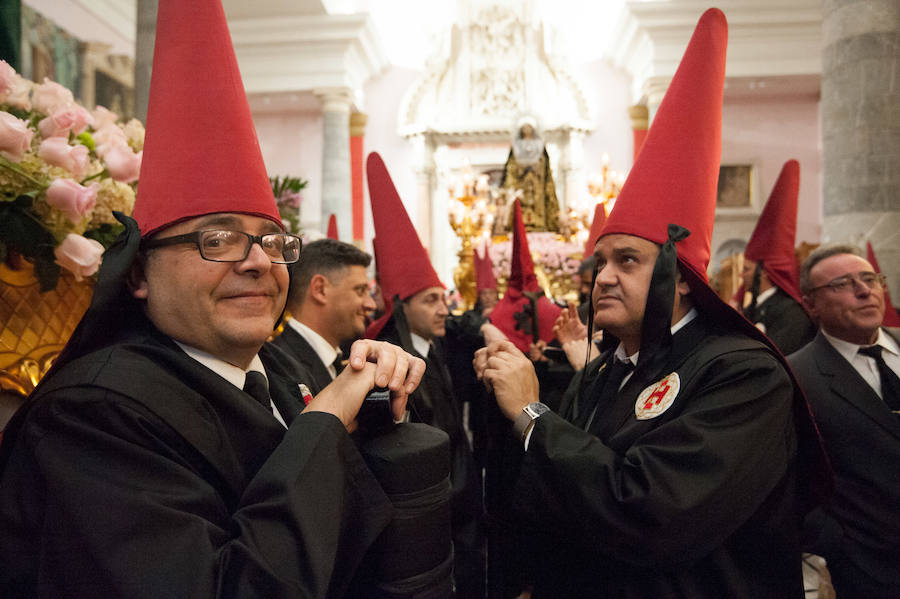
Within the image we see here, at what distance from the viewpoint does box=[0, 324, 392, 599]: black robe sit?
2.74ft

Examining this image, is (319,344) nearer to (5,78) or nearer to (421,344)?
(421,344)

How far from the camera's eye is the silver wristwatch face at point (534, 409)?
1521 millimetres

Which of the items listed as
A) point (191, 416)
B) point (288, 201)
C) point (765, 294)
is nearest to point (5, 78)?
point (191, 416)

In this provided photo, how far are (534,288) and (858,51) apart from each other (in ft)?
10.6

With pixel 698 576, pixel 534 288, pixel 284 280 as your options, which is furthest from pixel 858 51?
pixel 284 280

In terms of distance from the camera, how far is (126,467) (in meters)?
0.88

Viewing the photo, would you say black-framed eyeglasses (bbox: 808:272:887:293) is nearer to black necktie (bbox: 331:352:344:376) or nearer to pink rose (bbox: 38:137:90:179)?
black necktie (bbox: 331:352:344:376)

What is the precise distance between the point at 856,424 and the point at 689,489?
54.3 inches

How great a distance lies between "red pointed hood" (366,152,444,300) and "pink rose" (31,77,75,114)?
1.39m

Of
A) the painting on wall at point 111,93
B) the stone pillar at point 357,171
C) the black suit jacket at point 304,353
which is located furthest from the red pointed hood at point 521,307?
the stone pillar at point 357,171

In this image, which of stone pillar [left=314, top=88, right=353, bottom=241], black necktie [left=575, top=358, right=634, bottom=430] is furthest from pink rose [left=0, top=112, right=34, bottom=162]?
stone pillar [left=314, top=88, right=353, bottom=241]

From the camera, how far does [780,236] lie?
378cm

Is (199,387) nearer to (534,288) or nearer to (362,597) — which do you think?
(362,597)

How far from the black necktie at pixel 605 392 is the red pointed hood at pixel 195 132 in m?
1.09
